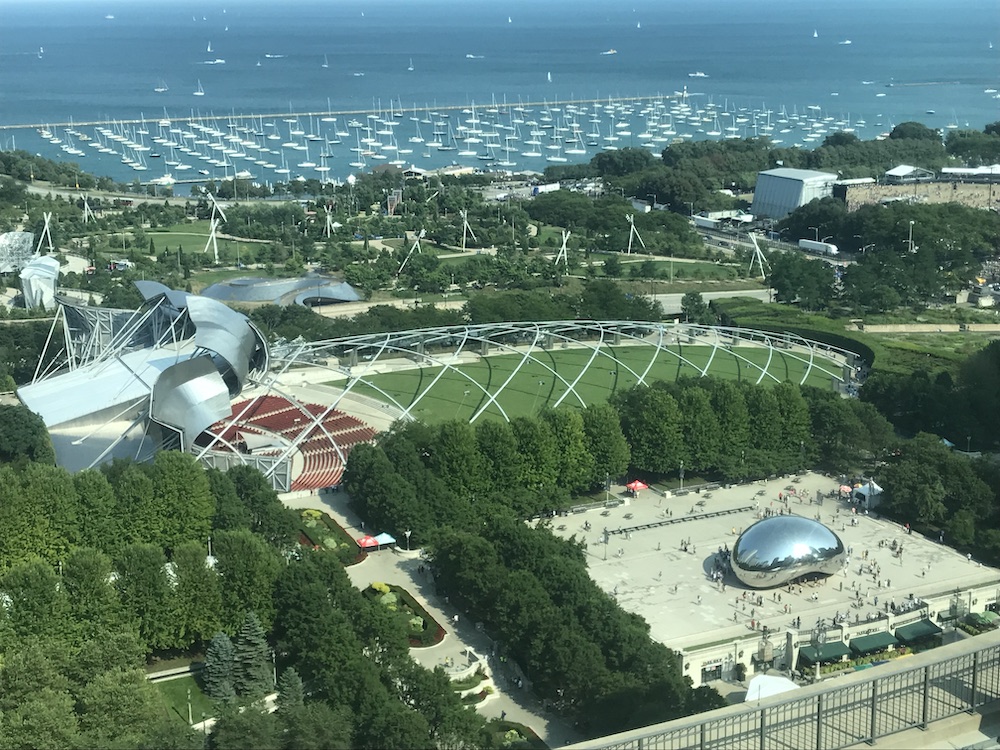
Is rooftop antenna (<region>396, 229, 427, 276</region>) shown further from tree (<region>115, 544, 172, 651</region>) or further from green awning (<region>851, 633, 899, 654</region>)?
green awning (<region>851, 633, 899, 654</region>)

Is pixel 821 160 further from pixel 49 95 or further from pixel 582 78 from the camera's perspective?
pixel 49 95

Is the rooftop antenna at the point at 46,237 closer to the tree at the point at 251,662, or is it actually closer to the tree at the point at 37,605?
the tree at the point at 37,605

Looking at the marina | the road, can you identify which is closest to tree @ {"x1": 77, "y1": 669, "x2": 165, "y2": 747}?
the road

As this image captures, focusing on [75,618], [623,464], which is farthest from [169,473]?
[623,464]

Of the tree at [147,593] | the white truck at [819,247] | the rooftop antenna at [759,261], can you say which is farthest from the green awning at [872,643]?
the white truck at [819,247]

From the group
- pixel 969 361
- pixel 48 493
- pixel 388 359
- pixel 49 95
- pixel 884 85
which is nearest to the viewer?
pixel 48 493

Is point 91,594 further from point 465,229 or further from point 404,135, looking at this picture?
point 404,135
